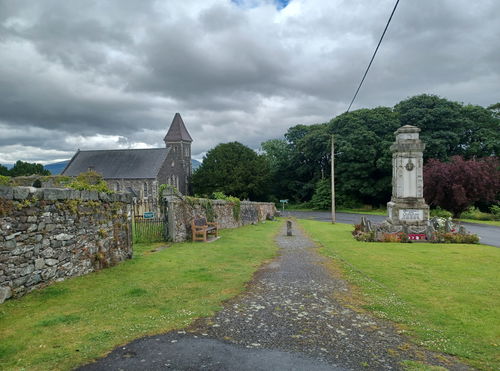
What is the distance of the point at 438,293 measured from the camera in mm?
6871

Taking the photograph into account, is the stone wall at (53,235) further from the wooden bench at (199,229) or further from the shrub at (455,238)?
the shrub at (455,238)

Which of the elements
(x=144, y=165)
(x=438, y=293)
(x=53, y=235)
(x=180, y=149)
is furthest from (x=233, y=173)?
(x=438, y=293)

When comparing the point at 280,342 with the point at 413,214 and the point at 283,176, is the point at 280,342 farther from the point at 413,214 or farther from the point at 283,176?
the point at 283,176

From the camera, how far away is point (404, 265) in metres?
9.83

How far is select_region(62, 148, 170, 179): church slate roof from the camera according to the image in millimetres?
63281

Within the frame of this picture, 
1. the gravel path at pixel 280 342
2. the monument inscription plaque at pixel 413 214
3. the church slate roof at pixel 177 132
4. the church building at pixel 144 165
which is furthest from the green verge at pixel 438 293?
the church slate roof at pixel 177 132

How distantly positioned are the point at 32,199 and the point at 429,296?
767 cm

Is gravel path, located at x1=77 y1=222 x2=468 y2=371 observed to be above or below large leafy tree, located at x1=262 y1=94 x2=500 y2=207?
below

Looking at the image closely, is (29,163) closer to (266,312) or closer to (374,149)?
(374,149)

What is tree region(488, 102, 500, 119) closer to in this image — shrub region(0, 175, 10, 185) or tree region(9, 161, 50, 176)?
shrub region(0, 175, 10, 185)

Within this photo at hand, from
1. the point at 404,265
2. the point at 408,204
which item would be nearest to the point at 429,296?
the point at 404,265

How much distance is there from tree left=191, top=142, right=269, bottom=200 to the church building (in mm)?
6239

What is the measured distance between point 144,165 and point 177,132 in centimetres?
1260

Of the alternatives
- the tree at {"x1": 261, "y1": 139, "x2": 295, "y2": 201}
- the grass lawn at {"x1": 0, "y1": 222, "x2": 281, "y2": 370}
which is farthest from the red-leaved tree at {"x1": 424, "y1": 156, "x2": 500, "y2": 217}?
the tree at {"x1": 261, "y1": 139, "x2": 295, "y2": 201}
